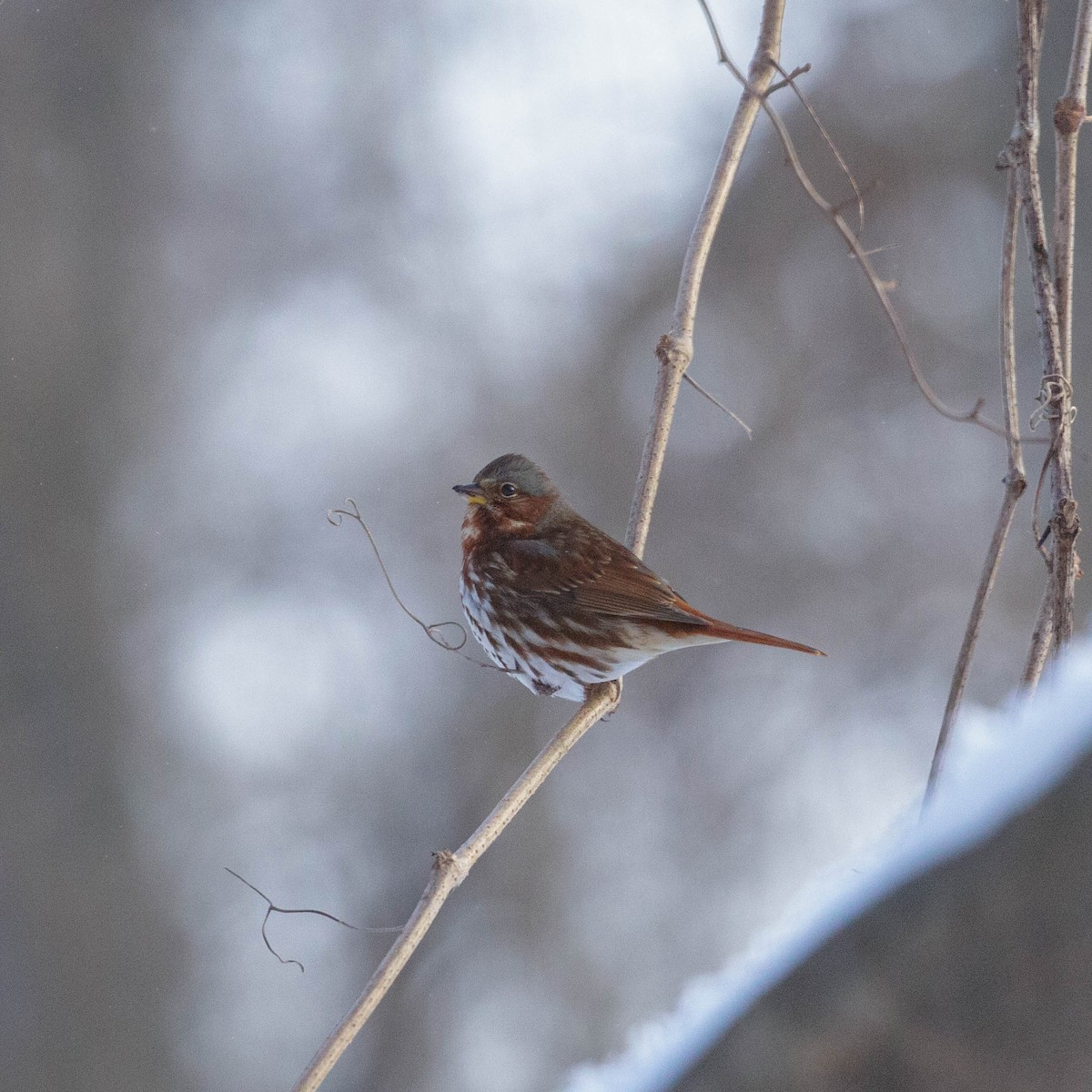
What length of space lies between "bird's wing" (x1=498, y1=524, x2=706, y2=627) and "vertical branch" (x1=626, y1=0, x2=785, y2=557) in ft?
0.27

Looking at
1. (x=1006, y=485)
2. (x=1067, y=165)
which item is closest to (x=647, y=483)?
(x=1006, y=485)

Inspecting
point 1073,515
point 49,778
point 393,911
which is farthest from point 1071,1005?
point 49,778

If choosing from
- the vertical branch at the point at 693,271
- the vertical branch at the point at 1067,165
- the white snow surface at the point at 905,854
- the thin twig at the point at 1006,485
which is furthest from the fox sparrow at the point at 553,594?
the white snow surface at the point at 905,854

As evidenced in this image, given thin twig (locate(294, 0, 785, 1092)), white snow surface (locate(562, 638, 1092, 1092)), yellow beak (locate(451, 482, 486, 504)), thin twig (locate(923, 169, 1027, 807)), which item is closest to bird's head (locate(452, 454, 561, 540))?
yellow beak (locate(451, 482, 486, 504))

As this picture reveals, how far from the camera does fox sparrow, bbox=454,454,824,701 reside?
1364 millimetres

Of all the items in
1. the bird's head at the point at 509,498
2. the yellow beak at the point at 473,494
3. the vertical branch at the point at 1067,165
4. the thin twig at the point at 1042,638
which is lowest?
the thin twig at the point at 1042,638

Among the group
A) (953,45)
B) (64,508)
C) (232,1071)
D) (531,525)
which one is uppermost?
(953,45)

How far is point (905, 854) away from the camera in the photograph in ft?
0.76

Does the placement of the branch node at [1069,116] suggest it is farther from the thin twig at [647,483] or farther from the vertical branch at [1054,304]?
the thin twig at [647,483]

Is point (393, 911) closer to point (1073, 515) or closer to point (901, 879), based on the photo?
point (1073, 515)

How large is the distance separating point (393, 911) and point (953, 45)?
2.31m

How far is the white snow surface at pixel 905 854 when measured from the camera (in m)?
0.22

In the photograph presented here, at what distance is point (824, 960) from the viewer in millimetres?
232

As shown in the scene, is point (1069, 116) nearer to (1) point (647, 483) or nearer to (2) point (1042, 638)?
(2) point (1042, 638)
